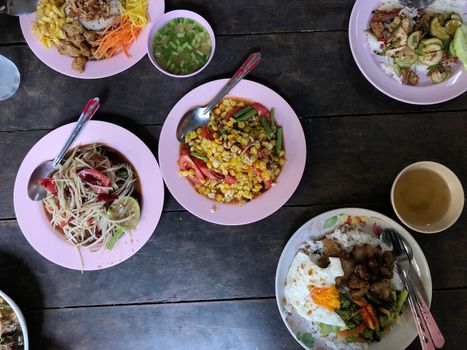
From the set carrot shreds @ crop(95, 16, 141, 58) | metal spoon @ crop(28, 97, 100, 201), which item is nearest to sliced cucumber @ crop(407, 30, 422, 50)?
carrot shreds @ crop(95, 16, 141, 58)

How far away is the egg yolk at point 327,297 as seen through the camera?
1957 mm

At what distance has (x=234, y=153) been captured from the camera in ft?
6.63

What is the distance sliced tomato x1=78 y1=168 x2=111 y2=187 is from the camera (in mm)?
2016

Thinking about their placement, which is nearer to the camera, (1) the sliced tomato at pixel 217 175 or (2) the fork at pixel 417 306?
(2) the fork at pixel 417 306

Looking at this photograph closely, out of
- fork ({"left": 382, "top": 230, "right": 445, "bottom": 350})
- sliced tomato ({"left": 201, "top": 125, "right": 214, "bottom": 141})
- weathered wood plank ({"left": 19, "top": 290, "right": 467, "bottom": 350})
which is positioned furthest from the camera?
weathered wood plank ({"left": 19, "top": 290, "right": 467, "bottom": 350})

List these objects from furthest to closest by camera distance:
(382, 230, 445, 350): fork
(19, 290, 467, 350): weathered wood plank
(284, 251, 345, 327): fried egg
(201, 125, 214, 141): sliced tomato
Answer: (19, 290, 467, 350): weathered wood plank, (201, 125, 214, 141): sliced tomato, (284, 251, 345, 327): fried egg, (382, 230, 445, 350): fork

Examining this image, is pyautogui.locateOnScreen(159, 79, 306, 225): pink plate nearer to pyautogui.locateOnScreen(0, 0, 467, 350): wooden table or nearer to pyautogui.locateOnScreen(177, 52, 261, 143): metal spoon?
pyautogui.locateOnScreen(177, 52, 261, 143): metal spoon

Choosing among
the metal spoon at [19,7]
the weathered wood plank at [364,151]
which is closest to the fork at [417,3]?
the weathered wood plank at [364,151]

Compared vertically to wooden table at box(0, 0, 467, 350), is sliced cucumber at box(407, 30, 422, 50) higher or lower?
higher

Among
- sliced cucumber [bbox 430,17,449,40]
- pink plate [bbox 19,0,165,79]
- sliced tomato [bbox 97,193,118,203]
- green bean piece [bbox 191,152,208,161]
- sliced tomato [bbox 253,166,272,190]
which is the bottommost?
sliced tomato [bbox 97,193,118,203]

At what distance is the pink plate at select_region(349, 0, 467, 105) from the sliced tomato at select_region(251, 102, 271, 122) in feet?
1.69

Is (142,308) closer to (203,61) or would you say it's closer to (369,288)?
(369,288)

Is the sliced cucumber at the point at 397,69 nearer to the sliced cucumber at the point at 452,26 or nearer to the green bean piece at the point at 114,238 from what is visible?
the sliced cucumber at the point at 452,26

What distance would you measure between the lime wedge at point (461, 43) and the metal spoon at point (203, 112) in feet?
3.17
